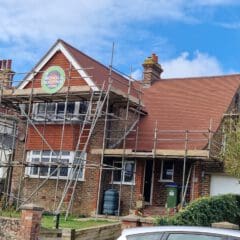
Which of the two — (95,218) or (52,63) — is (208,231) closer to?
(95,218)

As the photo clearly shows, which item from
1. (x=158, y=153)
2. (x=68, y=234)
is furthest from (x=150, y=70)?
(x=68, y=234)

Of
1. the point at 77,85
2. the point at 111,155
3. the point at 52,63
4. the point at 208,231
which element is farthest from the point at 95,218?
the point at 208,231

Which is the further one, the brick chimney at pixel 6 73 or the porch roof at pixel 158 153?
the brick chimney at pixel 6 73

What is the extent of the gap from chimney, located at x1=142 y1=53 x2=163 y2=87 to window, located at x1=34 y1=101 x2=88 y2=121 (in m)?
6.43

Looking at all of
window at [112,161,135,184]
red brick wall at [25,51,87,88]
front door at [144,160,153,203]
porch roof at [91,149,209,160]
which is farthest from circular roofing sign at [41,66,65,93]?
front door at [144,160,153,203]

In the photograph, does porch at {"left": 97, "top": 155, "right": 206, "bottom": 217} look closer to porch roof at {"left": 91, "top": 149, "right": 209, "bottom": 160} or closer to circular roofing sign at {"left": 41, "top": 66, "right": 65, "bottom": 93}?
porch roof at {"left": 91, "top": 149, "right": 209, "bottom": 160}

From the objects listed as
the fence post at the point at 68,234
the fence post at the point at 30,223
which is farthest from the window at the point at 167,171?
the fence post at the point at 30,223

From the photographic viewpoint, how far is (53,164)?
953 inches

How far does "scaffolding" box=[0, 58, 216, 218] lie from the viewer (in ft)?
80.4

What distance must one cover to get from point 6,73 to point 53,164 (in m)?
7.68

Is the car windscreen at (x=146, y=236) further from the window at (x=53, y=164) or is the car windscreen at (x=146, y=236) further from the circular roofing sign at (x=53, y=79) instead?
the circular roofing sign at (x=53, y=79)

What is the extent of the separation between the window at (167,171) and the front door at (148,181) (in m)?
0.62

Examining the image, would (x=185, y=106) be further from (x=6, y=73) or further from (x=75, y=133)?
(x=6, y=73)

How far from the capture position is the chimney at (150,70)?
105 ft
